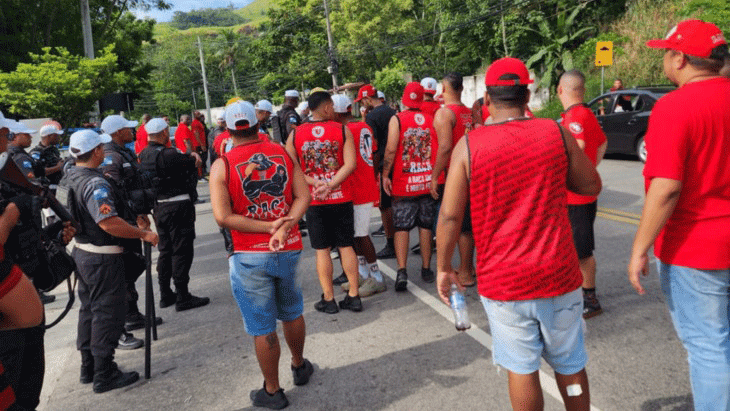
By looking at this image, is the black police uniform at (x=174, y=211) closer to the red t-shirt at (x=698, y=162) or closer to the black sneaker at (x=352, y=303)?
the black sneaker at (x=352, y=303)

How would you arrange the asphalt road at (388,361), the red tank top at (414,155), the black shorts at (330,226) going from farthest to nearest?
the red tank top at (414,155) → the black shorts at (330,226) → the asphalt road at (388,361)

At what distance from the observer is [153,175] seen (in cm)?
582

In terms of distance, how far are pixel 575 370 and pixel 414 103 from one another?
3840 mm

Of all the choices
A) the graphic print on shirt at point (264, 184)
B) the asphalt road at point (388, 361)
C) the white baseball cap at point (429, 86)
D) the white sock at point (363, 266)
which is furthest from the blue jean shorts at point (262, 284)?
the white baseball cap at point (429, 86)

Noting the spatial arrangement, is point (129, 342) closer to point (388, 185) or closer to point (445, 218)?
point (388, 185)

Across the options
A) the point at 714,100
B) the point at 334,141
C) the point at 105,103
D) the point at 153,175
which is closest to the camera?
the point at 714,100

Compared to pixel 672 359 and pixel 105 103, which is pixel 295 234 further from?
pixel 105 103

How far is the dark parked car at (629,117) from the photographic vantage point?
13180 mm

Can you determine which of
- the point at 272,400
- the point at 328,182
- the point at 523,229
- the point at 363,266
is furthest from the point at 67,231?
the point at 363,266

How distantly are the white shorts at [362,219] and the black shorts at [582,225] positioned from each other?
202 cm

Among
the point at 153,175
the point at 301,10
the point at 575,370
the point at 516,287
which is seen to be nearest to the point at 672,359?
the point at 575,370

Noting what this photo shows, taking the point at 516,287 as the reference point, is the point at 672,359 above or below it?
below

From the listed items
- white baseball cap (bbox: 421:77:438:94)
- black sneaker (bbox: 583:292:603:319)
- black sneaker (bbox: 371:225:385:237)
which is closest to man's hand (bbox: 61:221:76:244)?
black sneaker (bbox: 583:292:603:319)

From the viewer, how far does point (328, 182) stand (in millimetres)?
5184
